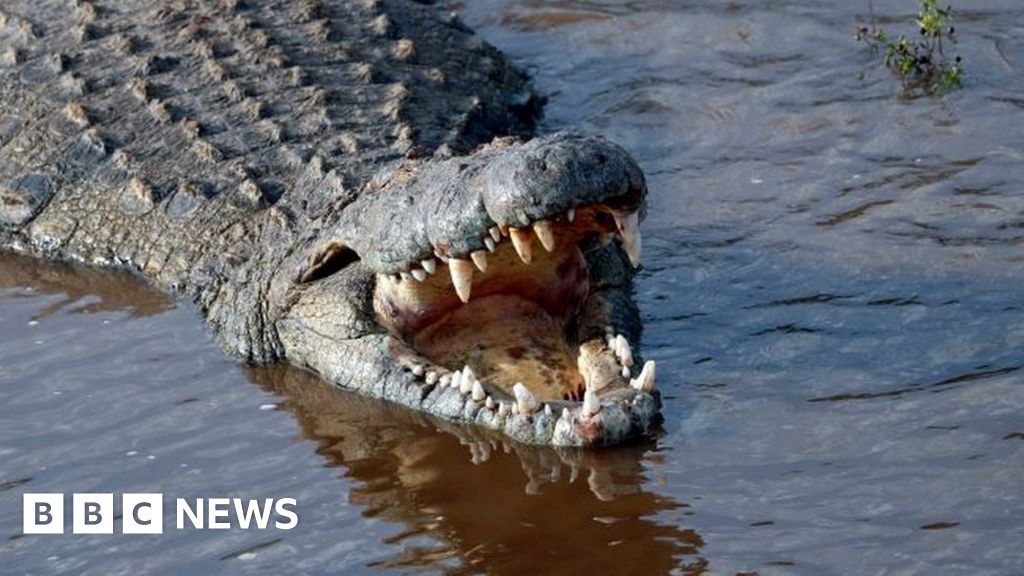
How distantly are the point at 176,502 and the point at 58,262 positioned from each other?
2.63 m

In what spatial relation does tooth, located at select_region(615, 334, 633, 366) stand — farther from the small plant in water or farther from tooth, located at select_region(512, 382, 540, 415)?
the small plant in water

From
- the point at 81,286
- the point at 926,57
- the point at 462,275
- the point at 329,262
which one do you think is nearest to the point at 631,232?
the point at 462,275

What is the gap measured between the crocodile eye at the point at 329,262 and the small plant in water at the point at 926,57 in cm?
314

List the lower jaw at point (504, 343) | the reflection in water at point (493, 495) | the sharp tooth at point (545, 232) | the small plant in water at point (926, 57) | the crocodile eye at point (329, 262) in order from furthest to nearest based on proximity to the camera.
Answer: the small plant in water at point (926, 57) < the crocodile eye at point (329, 262) < the lower jaw at point (504, 343) < the sharp tooth at point (545, 232) < the reflection in water at point (493, 495)

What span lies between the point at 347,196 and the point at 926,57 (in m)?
3.15

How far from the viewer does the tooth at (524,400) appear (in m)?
5.90

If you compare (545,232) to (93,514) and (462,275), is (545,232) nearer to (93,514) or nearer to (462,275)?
(462,275)

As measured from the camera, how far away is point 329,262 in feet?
21.8

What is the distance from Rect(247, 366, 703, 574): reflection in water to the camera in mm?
5234

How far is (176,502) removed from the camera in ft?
18.9

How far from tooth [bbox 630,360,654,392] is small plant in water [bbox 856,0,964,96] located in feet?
10.3

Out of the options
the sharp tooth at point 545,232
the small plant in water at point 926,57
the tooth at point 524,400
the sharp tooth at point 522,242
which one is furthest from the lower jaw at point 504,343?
the small plant in water at point 926,57

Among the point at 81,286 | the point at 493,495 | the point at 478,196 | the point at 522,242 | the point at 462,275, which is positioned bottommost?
the point at 493,495

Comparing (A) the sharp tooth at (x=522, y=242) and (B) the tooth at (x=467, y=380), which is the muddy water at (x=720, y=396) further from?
(A) the sharp tooth at (x=522, y=242)
